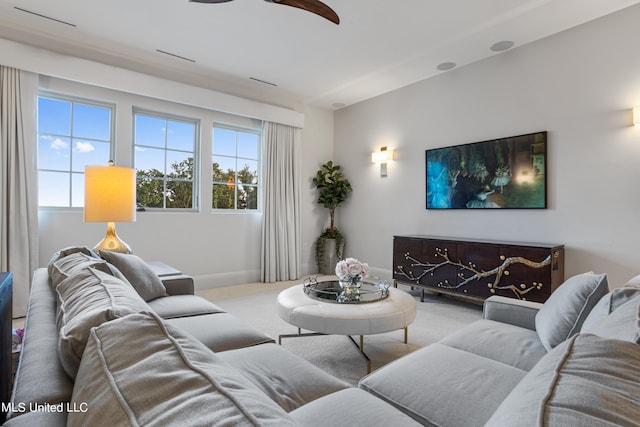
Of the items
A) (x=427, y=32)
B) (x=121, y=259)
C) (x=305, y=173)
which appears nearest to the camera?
(x=121, y=259)

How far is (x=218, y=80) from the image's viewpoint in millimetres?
4457

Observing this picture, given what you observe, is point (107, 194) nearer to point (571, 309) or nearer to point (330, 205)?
point (571, 309)

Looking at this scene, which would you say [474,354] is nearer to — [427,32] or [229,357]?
[229,357]

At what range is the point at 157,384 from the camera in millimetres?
495

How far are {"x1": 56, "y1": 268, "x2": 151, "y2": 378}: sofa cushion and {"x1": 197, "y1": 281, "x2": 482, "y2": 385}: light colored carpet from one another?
154 centimetres

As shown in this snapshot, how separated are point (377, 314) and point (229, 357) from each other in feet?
3.13

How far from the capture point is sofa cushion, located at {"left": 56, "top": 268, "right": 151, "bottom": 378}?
0.69 meters

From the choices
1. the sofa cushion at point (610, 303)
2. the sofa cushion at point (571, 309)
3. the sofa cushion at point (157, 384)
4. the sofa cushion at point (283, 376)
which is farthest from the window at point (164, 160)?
the sofa cushion at point (610, 303)

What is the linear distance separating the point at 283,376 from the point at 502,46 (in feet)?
12.8

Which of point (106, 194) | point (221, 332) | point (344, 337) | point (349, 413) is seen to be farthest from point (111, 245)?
point (349, 413)

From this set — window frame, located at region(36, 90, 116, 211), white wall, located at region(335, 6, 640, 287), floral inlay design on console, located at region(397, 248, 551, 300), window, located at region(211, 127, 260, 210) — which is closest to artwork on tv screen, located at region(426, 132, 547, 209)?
white wall, located at region(335, 6, 640, 287)

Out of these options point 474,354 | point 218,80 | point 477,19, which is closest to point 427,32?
point 477,19

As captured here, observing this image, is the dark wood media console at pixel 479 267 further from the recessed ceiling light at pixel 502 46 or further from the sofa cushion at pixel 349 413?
the sofa cushion at pixel 349 413

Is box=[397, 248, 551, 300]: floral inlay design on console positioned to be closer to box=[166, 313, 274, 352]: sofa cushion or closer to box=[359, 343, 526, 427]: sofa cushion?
box=[359, 343, 526, 427]: sofa cushion
